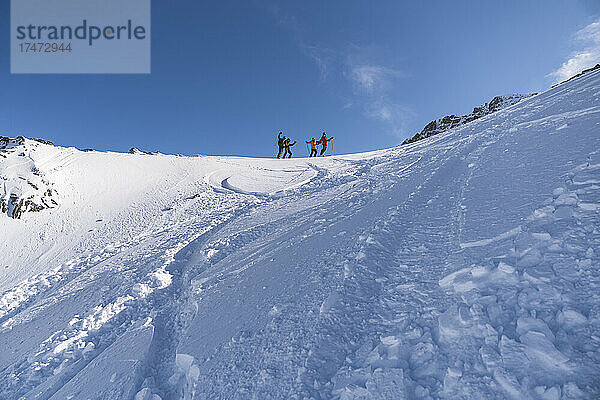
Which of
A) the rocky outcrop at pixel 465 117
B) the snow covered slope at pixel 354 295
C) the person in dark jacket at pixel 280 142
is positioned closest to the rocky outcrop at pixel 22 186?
the snow covered slope at pixel 354 295

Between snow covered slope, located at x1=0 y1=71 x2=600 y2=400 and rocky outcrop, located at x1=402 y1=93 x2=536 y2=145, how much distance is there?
128 feet

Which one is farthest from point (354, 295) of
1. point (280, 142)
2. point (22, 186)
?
point (280, 142)

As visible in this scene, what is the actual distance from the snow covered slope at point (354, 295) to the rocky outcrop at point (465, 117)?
128 feet

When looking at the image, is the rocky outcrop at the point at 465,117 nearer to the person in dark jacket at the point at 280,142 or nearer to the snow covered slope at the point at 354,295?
the person in dark jacket at the point at 280,142

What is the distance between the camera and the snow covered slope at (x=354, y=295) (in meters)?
1.81

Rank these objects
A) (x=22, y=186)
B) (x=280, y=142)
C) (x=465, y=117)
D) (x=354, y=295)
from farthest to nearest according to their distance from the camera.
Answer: (x=465, y=117)
(x=280, y=142)
(x=22, y=186)
(x=354, y=295)

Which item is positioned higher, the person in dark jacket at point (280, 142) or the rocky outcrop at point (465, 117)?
the rocky outcrop at point (465, 117)

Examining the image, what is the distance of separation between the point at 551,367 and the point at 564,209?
6.50 ft

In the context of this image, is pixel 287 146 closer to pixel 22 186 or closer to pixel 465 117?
pixel 22 186

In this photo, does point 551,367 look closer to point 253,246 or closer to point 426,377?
point 426,377

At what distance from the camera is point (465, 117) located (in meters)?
45.0

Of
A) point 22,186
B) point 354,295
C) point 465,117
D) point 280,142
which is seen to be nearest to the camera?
point 354,295

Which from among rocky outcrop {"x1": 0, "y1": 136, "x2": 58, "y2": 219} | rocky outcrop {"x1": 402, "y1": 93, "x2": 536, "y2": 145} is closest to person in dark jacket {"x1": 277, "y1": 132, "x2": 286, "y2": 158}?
rocky outcrop {"x1": 0, "y1": 136, "x2": 58, "y2": 219}

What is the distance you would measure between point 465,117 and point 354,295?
52354 millimetres
